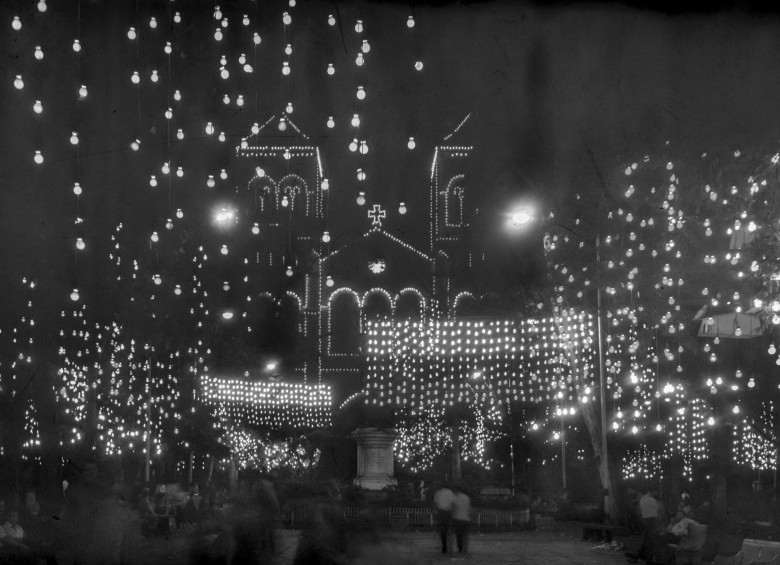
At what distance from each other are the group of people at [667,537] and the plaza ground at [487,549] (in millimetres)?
921

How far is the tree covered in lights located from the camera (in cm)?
1833

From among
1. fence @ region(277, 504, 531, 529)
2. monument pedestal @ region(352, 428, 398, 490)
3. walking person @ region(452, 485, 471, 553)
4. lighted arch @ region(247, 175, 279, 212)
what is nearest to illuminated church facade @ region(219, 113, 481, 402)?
lighted arch @ region(247, 175, 279, 212)

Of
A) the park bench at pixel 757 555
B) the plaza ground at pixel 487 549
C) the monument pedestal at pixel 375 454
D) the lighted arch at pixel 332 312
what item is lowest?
the plaza ground at pixel 487 549

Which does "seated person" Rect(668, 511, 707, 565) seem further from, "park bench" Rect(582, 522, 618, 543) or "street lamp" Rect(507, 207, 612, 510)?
"street lamp" Rect(507, 207, 612, 510)

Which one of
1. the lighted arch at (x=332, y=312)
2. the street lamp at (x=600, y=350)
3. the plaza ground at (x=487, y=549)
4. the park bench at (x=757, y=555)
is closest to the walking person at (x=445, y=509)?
the plaza ground at (x=487, y=549)

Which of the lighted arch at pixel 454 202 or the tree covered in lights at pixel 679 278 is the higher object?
the lighted arch at pixel 454 202

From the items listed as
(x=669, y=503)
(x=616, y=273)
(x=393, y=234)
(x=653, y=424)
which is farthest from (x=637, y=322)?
(x=393, y=234)

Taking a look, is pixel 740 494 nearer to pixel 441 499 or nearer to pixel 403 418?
pixel 403 418

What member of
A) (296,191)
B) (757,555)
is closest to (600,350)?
(757,555)

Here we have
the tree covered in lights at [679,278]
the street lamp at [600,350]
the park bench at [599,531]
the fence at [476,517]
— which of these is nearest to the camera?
the tree covered in lights at [679,278]

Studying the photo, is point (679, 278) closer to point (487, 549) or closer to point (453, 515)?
point (487, 549)

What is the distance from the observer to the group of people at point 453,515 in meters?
19.4

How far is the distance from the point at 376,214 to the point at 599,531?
1614 inches

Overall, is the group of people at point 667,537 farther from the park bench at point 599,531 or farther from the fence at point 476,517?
the fence at point 476,517
